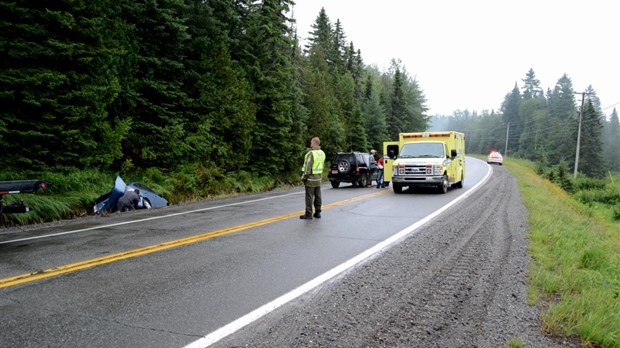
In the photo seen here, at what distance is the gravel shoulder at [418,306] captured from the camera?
3758mm

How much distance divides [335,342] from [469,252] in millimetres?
4211

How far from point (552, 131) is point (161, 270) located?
104 m

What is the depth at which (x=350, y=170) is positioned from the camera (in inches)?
838

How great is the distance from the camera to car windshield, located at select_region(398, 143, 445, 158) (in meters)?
17.7

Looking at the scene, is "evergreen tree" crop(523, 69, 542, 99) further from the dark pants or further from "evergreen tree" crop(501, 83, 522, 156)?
the dark pants

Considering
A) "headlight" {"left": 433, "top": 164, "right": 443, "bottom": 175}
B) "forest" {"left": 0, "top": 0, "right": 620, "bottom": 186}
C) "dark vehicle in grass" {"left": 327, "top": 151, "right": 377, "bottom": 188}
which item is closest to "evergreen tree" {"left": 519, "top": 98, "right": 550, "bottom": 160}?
"forest" {"left": 0, "top": 0, "right": 620, "bottom": 186}

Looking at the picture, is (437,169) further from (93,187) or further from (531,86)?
(531,86)

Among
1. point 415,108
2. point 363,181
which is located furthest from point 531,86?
point 363,181

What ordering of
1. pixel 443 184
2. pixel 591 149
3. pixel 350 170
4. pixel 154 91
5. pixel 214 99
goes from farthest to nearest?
pixel 591 149, pixel 350 170, pixel 214 99, pixel 443 184, pixel 154 91

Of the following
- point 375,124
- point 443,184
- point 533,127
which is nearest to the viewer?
point 443,184

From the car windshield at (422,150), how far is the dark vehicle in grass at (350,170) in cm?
345

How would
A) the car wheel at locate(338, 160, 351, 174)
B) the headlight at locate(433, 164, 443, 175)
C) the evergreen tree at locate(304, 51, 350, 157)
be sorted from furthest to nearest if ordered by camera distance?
the evergreen tree at locate(304, 51, 350, 157) < the car wheel at locate(338, 160, 351, 174) < the headlight at locate(433, 164, 443, 175)

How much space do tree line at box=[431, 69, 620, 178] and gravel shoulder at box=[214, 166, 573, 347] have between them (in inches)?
2720

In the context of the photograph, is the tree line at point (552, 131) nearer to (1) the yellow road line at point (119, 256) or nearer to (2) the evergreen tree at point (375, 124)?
(2) the evergreen tree at point (375, 124)
